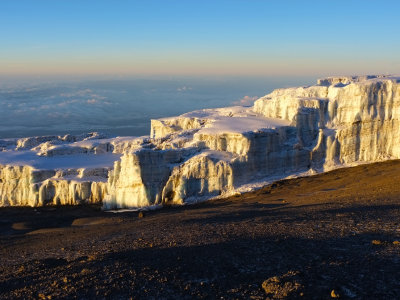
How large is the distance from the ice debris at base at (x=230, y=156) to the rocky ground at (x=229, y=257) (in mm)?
11357

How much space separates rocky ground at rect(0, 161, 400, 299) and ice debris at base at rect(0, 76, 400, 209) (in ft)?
37.3

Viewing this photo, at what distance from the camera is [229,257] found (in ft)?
50.1

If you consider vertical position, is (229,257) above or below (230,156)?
above

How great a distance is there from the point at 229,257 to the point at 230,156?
25.5 meters

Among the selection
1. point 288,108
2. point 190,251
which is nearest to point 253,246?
point 190,251

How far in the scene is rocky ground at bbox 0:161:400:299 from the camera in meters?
12.4

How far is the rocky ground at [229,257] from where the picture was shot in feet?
40.6

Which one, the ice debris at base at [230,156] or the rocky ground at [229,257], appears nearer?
the rocky ground at [229,257]

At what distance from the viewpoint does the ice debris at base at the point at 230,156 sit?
130 feet

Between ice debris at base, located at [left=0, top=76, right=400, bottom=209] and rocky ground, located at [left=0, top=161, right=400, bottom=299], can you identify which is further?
ice debris at base, located at [left=0, top=76, right=400, bottom=209]

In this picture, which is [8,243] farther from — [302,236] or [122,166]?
[302,236]

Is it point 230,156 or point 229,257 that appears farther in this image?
point 230,156

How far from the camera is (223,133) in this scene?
41219mm

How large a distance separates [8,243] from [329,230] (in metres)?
20.7
